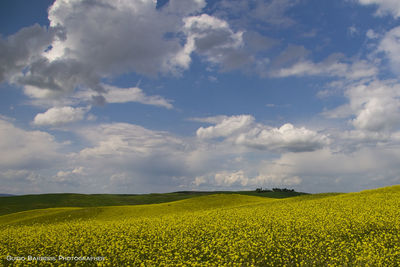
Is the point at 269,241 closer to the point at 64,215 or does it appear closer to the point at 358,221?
the point at 358,221

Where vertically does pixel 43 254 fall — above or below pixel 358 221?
below

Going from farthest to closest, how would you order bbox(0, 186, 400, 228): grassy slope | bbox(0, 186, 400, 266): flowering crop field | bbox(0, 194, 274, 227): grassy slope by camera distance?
bbox(0, 194, 274, 227): grassy slope → bbox(0, 186, 400, 228): grassy slope → bbox(0, 186, 400, 266): flowering crop field

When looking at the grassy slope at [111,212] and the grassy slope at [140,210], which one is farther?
the grassy slope at [111,212]

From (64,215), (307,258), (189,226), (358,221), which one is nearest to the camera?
(307,258)

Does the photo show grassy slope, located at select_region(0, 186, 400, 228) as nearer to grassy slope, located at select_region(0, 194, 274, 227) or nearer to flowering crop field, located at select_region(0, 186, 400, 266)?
grassy slope, located at select_region(0, 194, 274, 227)

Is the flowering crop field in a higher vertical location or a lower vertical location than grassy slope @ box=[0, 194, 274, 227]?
higher

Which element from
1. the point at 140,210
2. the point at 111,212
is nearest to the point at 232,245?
the point at 140,210

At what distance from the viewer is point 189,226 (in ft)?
61.4

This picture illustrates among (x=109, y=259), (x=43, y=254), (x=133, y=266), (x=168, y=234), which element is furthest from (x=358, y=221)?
(x=43, y=254)

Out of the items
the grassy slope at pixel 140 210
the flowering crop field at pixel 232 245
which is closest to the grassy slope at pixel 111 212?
the grassy slope at pixel 140 210

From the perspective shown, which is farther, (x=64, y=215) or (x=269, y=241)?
(x=64, y=215)

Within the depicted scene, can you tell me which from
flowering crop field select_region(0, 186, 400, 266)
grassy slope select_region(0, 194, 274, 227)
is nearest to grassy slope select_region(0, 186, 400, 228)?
grassy slope select_region(0, 194, 274, 227)

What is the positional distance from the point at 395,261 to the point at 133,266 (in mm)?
11518

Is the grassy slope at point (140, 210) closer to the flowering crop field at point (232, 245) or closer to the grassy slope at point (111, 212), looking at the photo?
the grassy slope at point (111, 212)
